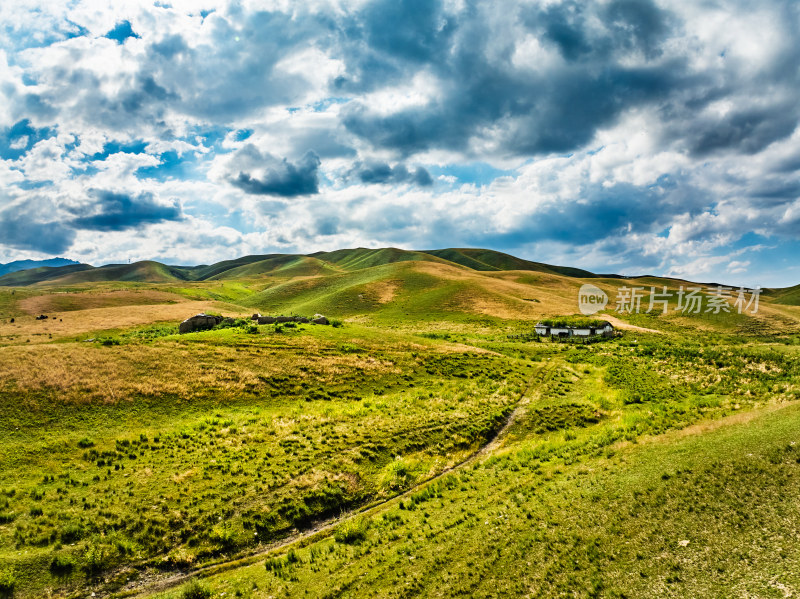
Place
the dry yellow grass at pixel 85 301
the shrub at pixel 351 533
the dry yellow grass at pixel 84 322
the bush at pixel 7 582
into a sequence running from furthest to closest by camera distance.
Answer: the dry yellow grass at pixel 85 301
the dry yellow grass at pixel 84 322
the shrub at pixel 351 533
the bush at pixel 7 582

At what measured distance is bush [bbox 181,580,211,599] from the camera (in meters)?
14.9

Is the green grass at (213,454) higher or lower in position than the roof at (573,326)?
lower


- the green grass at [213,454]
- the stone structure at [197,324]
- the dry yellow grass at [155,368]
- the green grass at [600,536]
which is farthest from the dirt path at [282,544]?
the stone structure at [197,324]

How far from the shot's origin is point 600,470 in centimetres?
1994

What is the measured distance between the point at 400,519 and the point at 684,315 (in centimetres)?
11130

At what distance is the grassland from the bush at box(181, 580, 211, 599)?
74mm

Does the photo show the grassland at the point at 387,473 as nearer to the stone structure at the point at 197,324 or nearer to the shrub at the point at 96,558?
the shrub at the point at 96,558

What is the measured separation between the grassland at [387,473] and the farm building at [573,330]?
2135 cm

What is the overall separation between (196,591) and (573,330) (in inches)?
2769

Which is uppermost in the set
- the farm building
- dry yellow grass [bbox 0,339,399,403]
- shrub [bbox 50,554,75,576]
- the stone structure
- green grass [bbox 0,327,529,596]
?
the farm building

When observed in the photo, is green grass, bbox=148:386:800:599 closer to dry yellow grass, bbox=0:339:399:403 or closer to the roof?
dry yellow grass, bbox=0:339:399:403

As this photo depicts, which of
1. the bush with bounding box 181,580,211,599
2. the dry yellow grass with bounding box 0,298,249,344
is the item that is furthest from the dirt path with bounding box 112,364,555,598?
the dry yellow grass with bounding box 0,298,249,344

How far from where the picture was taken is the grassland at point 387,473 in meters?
13.6

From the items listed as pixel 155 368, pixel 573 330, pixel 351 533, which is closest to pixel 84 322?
pixel 155 368
